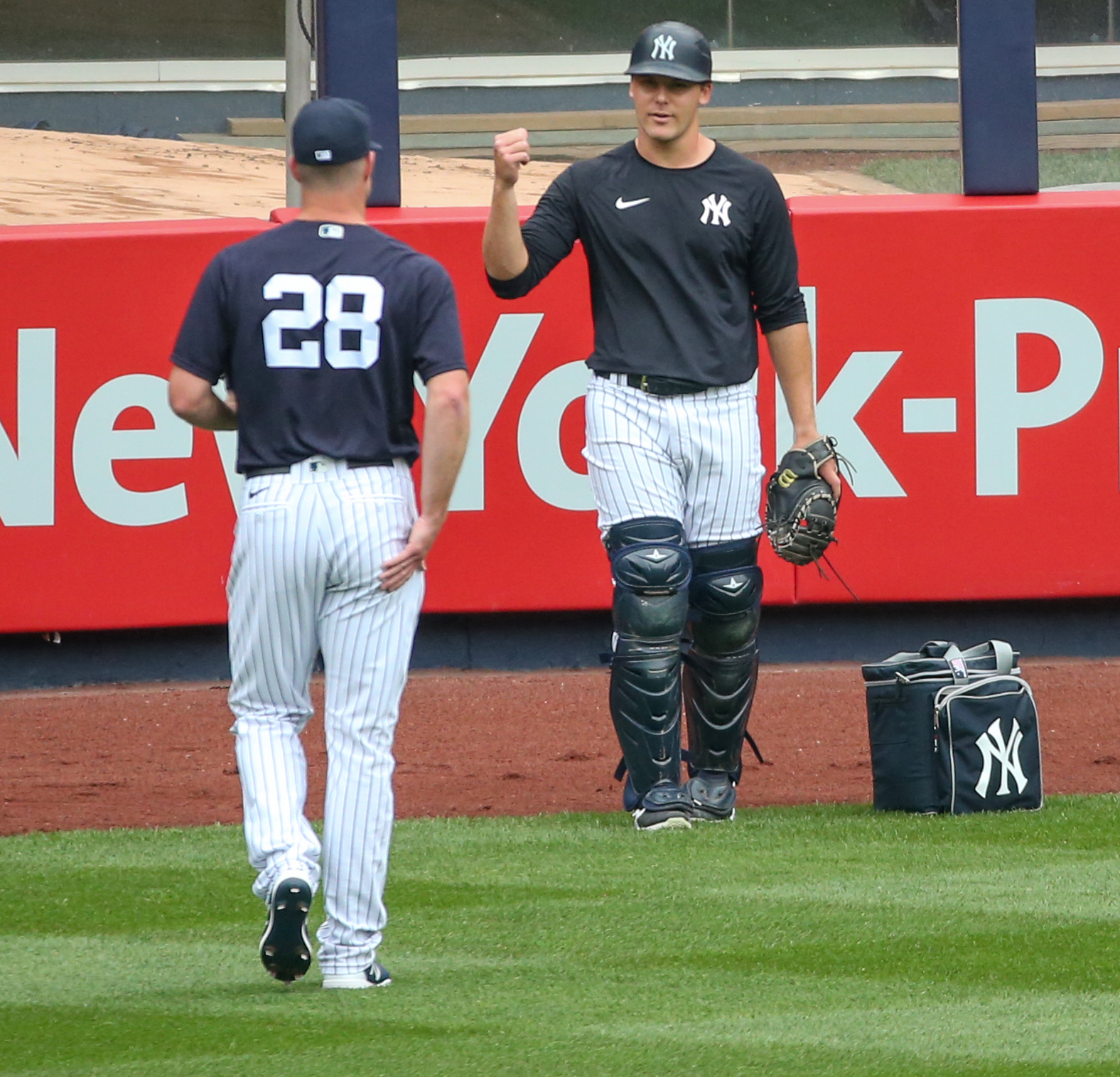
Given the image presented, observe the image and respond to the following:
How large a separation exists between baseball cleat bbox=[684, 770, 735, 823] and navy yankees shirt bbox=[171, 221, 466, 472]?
200 centimetres

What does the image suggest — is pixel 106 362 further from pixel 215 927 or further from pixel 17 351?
pixel 215 927

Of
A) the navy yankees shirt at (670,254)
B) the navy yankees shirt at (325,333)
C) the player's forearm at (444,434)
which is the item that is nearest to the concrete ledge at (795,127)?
the navy yankees shirt at (670,254)

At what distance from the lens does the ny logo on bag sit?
17.4 ft

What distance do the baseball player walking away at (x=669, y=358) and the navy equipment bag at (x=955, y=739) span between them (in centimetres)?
43

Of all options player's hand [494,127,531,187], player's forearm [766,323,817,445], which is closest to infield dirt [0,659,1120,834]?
player's forearm [766,323,817,445]

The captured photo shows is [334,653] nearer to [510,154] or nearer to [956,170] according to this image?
[510,154]

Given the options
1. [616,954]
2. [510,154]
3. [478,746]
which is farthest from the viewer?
[478,746]

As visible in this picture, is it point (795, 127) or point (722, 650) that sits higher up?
point (795, 127)

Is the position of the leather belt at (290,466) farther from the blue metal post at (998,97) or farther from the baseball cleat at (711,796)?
the blue metal post at (998,97)

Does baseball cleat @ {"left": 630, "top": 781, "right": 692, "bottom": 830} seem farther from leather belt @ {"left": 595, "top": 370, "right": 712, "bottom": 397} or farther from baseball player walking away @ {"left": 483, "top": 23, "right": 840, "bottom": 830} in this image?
leather belt @ {"left": 595, "top": 370, "right": 712, "bottom": 397}

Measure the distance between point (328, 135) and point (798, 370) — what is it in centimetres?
211

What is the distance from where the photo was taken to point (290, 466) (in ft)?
11.8

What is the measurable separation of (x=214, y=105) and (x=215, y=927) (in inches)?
255

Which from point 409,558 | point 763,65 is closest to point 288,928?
point 409,558
